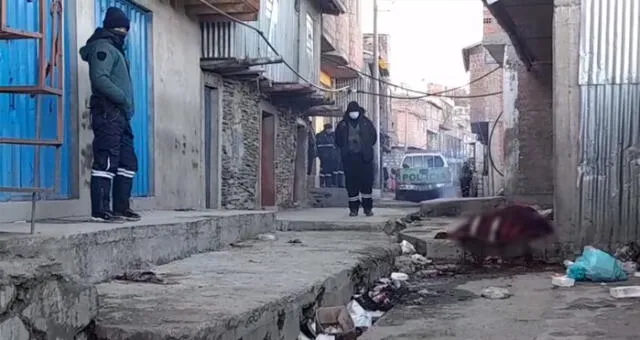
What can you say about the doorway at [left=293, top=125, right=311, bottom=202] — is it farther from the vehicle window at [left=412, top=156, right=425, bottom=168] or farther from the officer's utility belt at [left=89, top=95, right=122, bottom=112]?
the officer's utility belt at [left=89, top=95, right=122, bottom=112]

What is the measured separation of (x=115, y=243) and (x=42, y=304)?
6.30 feet

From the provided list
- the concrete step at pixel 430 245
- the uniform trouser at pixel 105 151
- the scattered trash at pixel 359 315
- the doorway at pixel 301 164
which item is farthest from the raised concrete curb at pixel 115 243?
the doorway at pixel 301 164

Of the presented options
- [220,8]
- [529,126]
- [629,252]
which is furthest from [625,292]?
[529,126]

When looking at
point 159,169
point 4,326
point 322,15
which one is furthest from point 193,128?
point 322,15

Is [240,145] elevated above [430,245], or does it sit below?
above

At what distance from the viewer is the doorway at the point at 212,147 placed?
12047 millimetres

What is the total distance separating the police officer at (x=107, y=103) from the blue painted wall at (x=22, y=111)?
0.35 metres

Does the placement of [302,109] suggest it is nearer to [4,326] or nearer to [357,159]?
[357,159]

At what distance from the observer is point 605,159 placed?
8156mm

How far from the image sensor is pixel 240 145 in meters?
13.4

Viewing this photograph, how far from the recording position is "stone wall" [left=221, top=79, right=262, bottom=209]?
12555 millimetres

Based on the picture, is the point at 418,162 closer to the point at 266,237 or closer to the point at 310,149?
the point at 310,149

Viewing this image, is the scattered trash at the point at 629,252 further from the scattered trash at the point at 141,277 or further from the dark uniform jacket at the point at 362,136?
the scattered trash at the point at 141,277

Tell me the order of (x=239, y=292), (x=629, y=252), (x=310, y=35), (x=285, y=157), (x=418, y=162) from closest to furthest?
(x=239, y=292)
(x=629, y=252)
(x=285, y=157)
(x=310, y=35)
(x=418, y=162)
